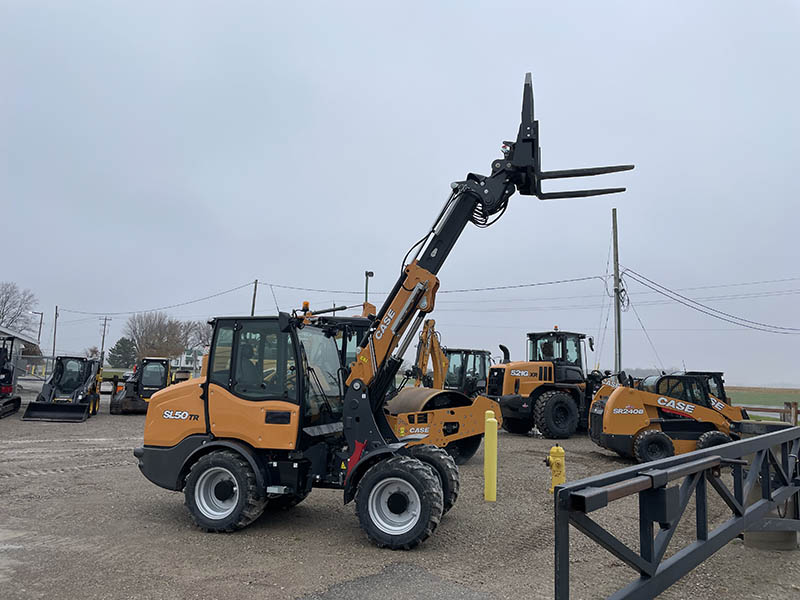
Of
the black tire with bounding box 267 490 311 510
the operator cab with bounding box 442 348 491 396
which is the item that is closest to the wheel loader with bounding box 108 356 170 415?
the operator cab with bounding box 442 348 491 396

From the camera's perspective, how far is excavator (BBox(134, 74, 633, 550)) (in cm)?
614

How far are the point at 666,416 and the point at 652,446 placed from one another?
0.72 meters

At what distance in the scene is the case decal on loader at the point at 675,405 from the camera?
1109cm

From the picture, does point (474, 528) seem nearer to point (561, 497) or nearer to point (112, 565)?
point (112, 565)

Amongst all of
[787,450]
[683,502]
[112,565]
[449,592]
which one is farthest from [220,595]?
[787,450]

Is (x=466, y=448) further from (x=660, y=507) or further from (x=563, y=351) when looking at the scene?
(x=660, y=507)

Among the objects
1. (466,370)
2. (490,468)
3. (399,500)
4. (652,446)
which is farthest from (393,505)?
(466,370)

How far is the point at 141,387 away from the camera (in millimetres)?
21219

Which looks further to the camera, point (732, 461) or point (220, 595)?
point (220, 595)

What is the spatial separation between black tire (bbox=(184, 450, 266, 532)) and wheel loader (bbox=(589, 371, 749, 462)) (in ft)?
24.5

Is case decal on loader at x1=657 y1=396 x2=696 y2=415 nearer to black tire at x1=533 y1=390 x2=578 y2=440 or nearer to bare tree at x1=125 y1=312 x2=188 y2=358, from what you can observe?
black tire at x1=533 y1=390 x2=578 y2=440

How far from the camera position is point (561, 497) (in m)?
2.50

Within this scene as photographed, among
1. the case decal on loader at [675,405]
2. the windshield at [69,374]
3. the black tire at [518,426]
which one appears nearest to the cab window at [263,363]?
the case decal on loader at [675,405]

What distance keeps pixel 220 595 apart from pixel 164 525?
2.31 m
